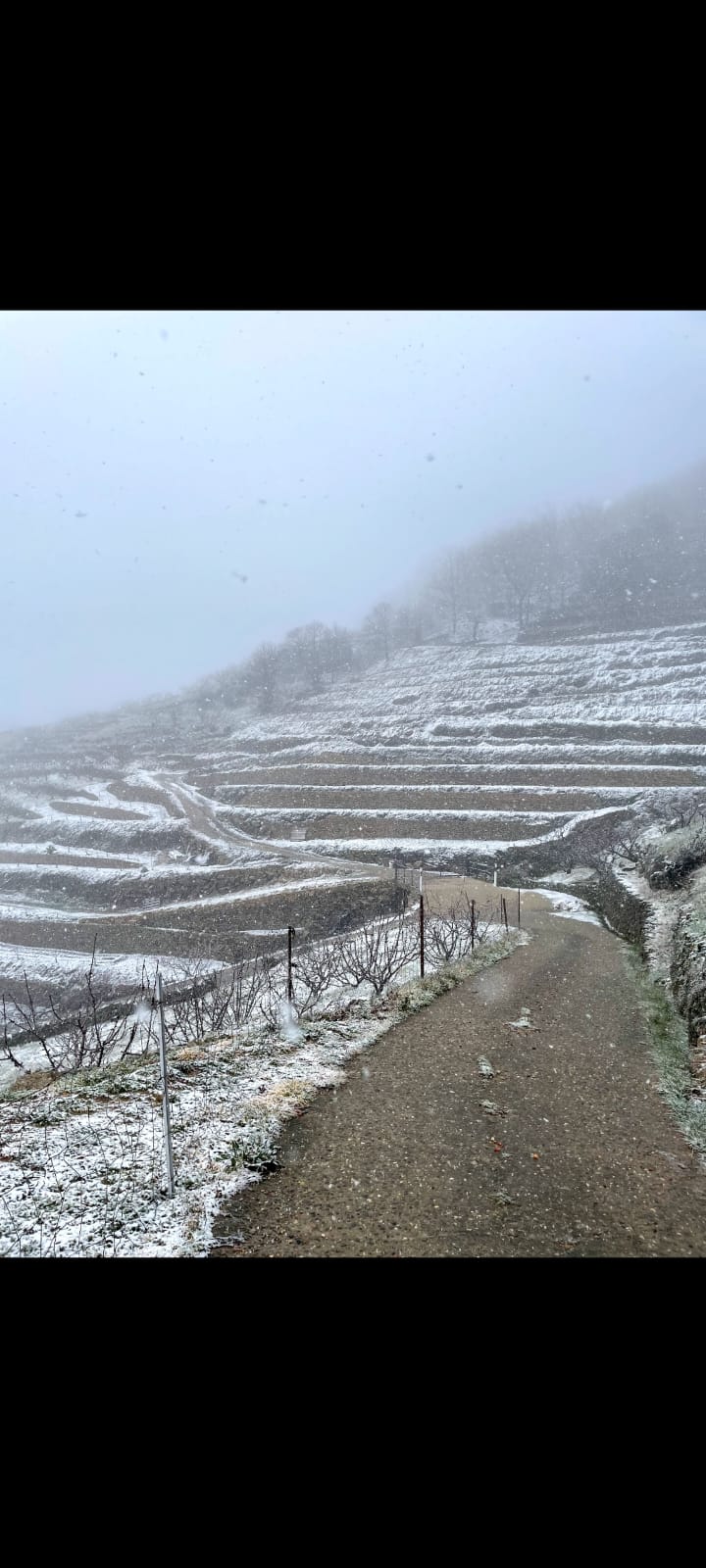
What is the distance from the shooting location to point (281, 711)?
67.0 meters

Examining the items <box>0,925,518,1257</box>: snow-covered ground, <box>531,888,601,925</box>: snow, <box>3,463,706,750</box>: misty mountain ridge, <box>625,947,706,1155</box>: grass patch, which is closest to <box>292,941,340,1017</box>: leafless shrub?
<box>0,925,518,1257</box>: snow-covered ground

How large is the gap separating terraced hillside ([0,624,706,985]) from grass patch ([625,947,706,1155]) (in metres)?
12.8

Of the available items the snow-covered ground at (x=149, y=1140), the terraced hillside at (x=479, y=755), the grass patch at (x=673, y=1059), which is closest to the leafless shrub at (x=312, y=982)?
the snow-covered ground at (x=149, y=1140)

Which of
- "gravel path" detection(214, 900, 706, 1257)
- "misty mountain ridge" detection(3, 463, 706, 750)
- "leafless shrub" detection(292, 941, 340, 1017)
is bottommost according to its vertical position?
"leafless shrub" detection(292, 941, 340, 1017)

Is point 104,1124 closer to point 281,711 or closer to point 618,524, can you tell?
point 281,711

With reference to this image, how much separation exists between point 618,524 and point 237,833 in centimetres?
7829

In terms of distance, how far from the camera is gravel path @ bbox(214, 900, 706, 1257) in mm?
3416

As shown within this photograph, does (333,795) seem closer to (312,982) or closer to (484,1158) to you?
(312,982)

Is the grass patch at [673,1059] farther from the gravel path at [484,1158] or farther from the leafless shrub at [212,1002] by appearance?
the leafless shrub at [212,1002]

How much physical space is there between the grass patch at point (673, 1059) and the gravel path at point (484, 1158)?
11cm

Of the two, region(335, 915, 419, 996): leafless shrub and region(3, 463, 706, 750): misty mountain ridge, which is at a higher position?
region(3, 463, 706, 750): misty mountain ridge

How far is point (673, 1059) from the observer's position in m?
6.46

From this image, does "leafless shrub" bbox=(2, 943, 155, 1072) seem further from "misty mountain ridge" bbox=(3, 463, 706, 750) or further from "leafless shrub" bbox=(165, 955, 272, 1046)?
"misty mountain ridge" bbox=(3, 463, 706, 750)
